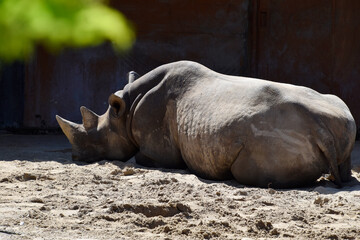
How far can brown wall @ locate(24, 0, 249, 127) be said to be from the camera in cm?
922

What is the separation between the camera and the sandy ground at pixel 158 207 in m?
3.36

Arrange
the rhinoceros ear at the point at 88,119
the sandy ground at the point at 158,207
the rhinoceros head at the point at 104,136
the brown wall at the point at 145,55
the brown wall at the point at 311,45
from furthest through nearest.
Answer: the brown wall at the point at 145,55 < the brown wall at the point at 311,45 < the rhinoceros ear at the point at 88,119 < the rhinoceros head at the point at 104,136 < the sandy ground at the point at 158,207

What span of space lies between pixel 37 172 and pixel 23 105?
13.5 ft

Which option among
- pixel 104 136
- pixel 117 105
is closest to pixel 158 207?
pixel 117 105

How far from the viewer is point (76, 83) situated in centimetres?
938

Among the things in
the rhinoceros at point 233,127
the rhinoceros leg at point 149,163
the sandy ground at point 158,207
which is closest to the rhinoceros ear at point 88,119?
the rhinoceros at point 233,127

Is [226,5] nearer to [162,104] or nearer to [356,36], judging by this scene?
[356,36]

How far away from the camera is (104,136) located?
6.54 meters

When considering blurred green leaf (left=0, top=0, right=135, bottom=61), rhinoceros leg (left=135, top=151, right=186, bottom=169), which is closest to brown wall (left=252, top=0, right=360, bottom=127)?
rhinoceros leg (left=135, top=151, right=186, bottom=169)

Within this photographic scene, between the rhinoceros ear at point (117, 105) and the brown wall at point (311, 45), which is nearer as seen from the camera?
the rhinoceros ear at point (117, 105)

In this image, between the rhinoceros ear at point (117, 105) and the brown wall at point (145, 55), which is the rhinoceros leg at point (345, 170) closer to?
the rhinoceros ear at point (117, 105)

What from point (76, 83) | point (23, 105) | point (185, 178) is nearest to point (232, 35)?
point (76, 83)

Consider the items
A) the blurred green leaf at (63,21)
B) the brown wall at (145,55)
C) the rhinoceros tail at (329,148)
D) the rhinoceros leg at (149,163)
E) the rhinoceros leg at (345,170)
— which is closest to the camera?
the blurred green leaf at (63,21)

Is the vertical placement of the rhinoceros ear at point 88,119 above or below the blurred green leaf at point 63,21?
below
